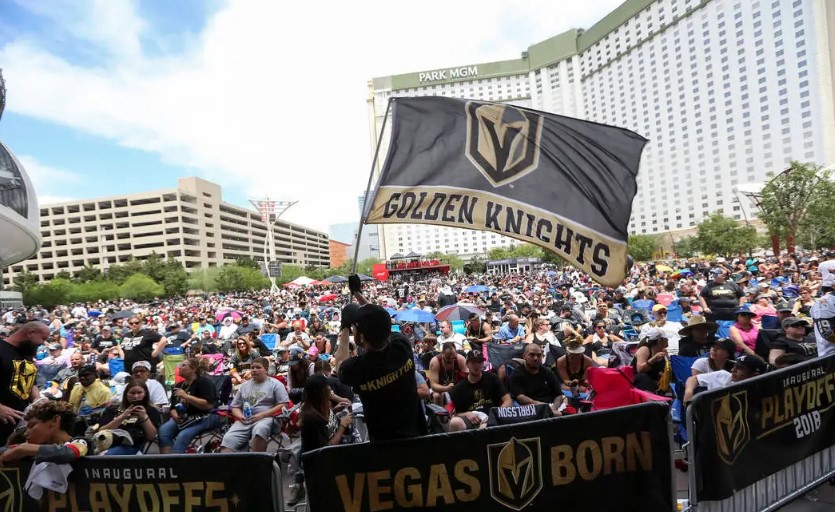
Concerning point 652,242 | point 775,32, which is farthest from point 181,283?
point 775,32

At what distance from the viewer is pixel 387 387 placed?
2930 millimetres

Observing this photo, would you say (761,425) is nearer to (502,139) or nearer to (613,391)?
(613,391)

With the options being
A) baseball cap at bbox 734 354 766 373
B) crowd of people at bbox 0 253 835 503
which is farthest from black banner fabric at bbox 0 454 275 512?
baseball cap at bbox 734 354 766 373

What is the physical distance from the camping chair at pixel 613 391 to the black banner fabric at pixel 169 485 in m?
3.36

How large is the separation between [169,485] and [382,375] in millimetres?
1591

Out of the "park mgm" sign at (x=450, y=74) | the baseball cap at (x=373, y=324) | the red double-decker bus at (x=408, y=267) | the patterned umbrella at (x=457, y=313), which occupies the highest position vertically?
the "park mgm" sign at (x=450, y=74)

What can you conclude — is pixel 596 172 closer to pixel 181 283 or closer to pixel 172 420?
pixel 172 420

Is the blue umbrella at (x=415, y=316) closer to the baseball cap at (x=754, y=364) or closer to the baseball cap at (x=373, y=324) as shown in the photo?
the baseball cap at (x=754, y=364)

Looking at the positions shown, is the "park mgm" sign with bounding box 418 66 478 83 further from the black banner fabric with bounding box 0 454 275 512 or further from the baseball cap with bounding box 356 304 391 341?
the black banner fabric with bounding box 0 454 275 512

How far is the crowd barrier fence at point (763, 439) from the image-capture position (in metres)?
3.55

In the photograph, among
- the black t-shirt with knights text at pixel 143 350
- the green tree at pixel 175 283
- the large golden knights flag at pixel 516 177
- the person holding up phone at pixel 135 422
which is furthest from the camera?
the green tree at pixel 175 283

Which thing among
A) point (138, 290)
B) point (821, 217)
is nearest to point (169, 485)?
point (821, 217)

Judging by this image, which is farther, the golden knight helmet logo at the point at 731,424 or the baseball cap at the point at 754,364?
the baseball cap at the point at 754,364

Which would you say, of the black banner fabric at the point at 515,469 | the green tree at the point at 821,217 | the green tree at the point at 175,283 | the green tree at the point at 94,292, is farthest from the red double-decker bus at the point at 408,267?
the black banner fabric at the point at 515,469
